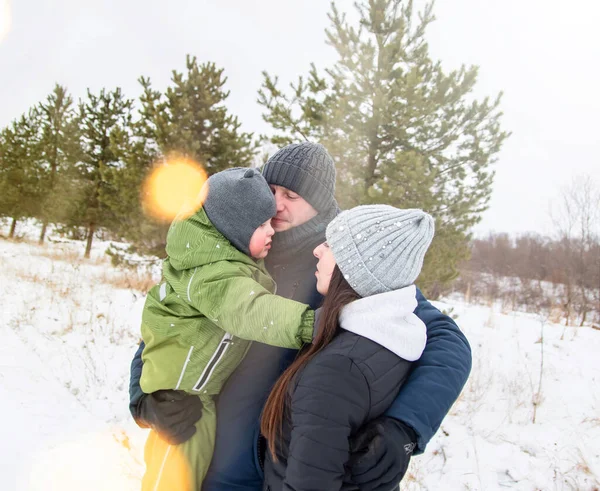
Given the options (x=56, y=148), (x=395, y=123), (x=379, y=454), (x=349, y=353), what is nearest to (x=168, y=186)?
(x=395, y=123)

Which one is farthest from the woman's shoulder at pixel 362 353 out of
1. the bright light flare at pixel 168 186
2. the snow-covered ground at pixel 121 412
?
the bright light flare at pixel 168 186

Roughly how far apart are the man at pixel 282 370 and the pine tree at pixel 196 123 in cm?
672

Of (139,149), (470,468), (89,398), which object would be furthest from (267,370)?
(139,149)

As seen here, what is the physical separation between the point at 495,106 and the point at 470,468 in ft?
18.4

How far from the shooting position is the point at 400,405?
111 centimetres

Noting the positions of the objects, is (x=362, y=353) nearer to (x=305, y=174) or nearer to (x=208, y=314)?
(x=208, y=314)

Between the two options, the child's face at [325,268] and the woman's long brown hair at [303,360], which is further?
the child's face at [325,268]

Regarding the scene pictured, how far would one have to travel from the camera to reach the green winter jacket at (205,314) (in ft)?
4.32

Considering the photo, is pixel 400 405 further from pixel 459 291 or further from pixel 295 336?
pixel 459 291

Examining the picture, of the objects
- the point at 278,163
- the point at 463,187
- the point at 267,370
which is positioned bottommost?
the point at 267,370

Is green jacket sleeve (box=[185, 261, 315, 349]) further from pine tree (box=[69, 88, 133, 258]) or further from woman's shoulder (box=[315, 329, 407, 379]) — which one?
pine tree (box=[69, 88, 133, 258])

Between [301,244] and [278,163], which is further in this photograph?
[278,163]

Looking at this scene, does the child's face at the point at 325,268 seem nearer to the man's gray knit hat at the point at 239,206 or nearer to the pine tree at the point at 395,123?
the man's gray knit hat at the point at 239,206

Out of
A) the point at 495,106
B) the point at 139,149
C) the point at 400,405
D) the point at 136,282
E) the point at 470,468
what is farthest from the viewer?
the point at 136,282
